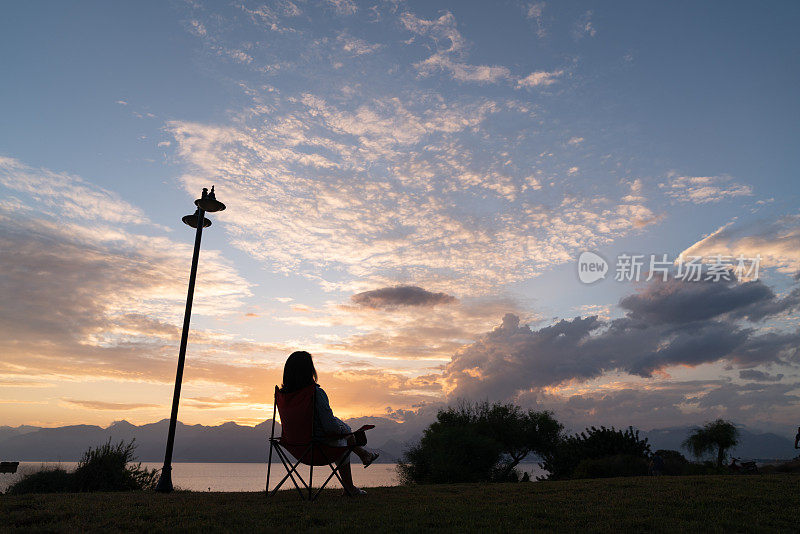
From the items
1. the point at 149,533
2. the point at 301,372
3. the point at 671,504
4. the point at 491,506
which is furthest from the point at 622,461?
the point at 149,533

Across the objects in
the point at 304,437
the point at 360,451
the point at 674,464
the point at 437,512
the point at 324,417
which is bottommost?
the point at 674,464

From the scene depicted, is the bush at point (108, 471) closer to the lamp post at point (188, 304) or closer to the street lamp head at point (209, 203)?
the lamp post at point (188, 304)

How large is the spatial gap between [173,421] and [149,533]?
577 cm

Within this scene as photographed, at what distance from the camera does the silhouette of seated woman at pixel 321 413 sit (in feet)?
22.3

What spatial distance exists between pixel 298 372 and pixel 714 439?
99.1ft

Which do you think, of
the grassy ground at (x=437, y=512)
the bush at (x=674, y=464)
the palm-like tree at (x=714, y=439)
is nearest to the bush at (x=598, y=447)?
the bush at (x=674, y=464)

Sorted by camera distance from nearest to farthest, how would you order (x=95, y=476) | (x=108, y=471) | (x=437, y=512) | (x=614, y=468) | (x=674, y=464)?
(x=437, y=512) < (x=95, y=476) < (x=108, y=471) < (x=614, y=468) < (x=674, y=464)

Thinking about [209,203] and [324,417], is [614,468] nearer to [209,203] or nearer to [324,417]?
[324,417]

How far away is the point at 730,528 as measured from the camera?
188 inches

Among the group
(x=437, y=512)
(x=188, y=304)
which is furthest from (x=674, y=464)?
(x=188, y=304)

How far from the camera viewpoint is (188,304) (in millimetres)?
10258

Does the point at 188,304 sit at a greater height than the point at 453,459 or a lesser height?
greater

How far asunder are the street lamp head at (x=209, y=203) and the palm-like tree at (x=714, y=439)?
30.0 metres

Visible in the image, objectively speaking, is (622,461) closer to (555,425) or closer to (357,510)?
(357,510)
